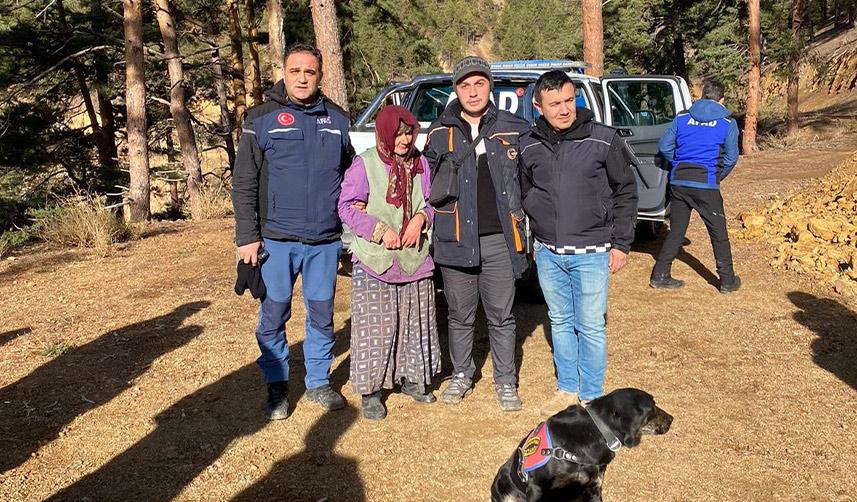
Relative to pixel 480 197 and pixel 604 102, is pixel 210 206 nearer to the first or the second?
pixel 604 102

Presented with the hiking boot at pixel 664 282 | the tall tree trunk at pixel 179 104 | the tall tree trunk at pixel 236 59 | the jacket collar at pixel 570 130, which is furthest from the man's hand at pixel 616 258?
the tall tree trunk at pixel 236 59

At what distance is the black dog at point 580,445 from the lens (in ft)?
7.09

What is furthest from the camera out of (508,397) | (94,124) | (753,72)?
(753,72)

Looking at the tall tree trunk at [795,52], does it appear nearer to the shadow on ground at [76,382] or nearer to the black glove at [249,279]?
the shadow on ground at [76,382]

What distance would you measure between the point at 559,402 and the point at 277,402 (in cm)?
159

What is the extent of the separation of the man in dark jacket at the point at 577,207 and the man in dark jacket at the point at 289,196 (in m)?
1.04

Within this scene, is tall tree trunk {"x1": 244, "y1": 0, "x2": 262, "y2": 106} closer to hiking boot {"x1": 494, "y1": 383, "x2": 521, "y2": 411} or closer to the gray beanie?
the gray beanie

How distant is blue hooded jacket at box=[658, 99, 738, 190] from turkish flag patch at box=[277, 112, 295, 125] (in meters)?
3.57

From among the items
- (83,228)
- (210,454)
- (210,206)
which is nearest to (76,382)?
(210,454)

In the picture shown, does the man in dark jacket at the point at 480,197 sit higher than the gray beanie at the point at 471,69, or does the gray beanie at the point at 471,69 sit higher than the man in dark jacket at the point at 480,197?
the gray beanie at the point at 471,69

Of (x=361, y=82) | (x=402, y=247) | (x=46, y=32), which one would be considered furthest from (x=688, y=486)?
(x=361, y=82)

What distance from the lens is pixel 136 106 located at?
1042 cm

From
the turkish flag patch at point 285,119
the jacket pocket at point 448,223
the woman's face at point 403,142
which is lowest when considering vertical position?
the jacket pocket at point 448,223

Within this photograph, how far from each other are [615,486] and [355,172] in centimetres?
197
